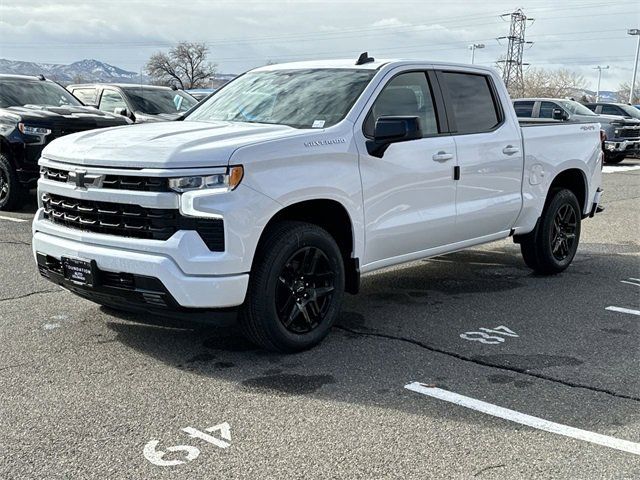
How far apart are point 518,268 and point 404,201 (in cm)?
272

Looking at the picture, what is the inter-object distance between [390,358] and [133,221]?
1787 mm

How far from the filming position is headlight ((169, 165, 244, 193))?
4.32 m

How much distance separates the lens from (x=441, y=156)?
5.66 metres

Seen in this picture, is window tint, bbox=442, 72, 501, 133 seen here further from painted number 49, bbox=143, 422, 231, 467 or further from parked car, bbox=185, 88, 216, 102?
parked car, bbox=185, 88, 216, 102

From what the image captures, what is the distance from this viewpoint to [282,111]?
5465 mm

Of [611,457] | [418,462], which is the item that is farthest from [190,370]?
[611,457]

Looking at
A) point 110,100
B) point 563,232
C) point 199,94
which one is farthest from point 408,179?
point 199,94

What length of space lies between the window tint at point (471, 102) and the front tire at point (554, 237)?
1.18 m

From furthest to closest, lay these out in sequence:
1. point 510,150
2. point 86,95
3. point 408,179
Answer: point 86,95, point 510,150, point 408,179

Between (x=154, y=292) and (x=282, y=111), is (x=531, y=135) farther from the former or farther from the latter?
(x=154, y=292)

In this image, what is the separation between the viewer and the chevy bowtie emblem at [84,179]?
15.0 ft

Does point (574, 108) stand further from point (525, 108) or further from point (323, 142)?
point (323, 142)

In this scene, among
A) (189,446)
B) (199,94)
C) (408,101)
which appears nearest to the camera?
(189,446)

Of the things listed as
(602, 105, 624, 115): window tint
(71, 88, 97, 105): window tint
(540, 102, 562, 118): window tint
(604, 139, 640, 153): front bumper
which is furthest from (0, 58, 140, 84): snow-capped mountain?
(602, 105, 624, 115): window tint
